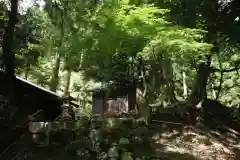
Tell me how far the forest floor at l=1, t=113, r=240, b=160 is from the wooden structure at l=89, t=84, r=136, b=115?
6.04m

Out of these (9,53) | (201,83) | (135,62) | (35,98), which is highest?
(135,62)

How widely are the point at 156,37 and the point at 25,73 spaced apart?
16.6m

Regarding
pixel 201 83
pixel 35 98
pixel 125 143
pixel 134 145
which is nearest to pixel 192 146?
pixel 134 145

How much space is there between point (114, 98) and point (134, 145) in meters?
9.44

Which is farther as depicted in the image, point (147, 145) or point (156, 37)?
point (147, 145)

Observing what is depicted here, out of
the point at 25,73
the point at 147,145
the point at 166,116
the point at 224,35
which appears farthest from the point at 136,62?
the point at 25,73

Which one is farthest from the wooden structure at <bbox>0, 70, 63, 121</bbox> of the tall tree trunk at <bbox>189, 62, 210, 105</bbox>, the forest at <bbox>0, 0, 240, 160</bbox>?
the tall tree trunk at <bbox>189, 62, 210, 105</bbox>

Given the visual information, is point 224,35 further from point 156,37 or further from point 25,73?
point 25,73

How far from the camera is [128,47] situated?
41.0ft

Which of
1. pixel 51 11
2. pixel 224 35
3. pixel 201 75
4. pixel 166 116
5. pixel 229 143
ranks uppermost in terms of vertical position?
pixel 51 11

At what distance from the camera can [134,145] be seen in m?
12.8

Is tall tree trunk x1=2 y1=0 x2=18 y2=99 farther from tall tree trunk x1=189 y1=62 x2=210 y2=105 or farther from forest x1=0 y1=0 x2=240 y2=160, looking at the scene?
tall tree trunk x1=189 y1=62 x2=210 y2=105

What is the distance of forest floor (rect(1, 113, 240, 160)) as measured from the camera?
39.0ft

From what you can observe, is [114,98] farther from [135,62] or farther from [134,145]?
[134,145]
